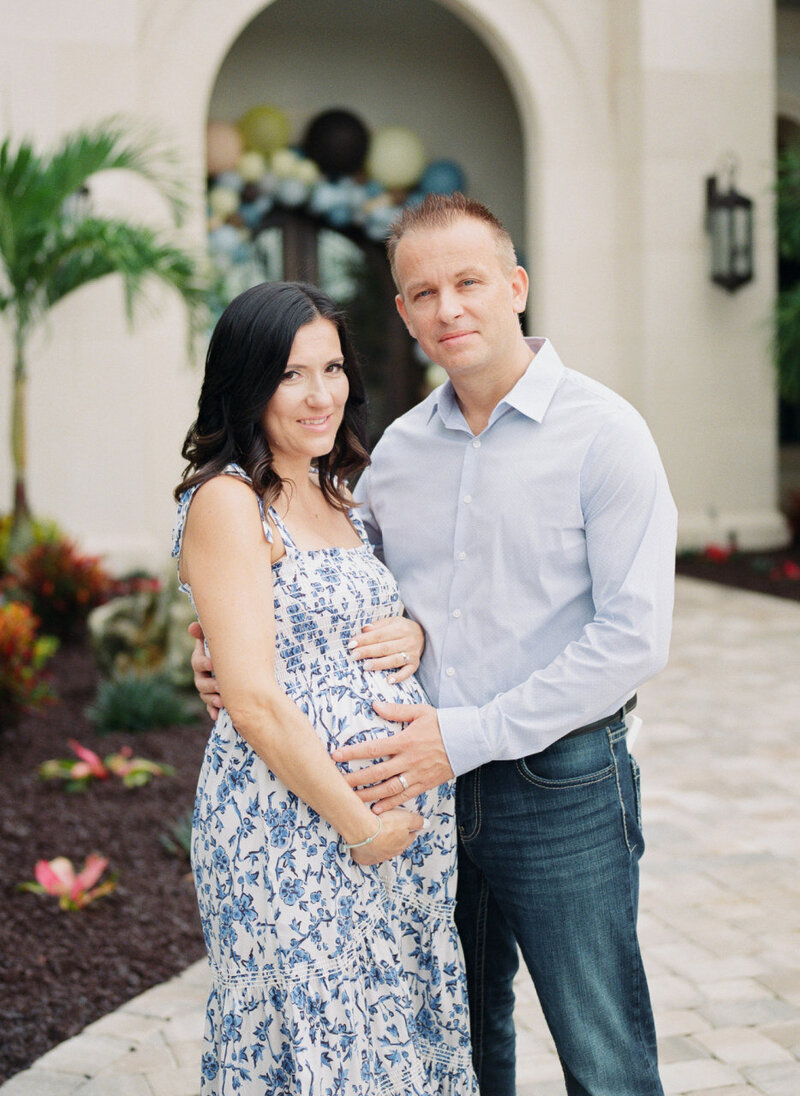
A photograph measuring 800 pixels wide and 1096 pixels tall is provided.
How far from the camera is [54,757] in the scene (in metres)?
5.30

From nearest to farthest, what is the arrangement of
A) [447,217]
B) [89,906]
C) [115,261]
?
[447,217]
[89,906]
[115,261]

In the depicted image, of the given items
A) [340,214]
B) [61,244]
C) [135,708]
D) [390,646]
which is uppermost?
[340,214]

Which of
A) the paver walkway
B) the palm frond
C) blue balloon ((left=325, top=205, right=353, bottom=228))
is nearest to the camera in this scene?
the paver walkway

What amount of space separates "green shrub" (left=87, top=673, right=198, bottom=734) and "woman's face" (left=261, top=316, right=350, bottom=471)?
145 inches

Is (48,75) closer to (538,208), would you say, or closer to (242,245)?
(242,245)

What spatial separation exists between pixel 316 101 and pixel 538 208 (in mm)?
2719

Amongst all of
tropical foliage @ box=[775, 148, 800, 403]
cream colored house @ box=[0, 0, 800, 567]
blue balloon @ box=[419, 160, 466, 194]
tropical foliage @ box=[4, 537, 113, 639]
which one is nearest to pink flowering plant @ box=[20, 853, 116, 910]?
tropical foliage @ box=[4, 537, 113, 639]

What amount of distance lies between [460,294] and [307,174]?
10.2m

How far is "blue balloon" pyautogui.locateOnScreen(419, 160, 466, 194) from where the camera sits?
12.0 m

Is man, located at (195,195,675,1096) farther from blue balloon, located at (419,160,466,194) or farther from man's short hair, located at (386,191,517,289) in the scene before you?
blue balloon, located at (419,160,466,194)

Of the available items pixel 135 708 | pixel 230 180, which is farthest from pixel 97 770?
pixel 230 180

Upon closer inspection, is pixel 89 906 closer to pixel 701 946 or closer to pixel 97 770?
pixel 97 770

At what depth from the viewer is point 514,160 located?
42.1 ft

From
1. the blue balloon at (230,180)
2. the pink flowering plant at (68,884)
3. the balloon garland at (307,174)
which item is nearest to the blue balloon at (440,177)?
the balloon garland at (307,174)
